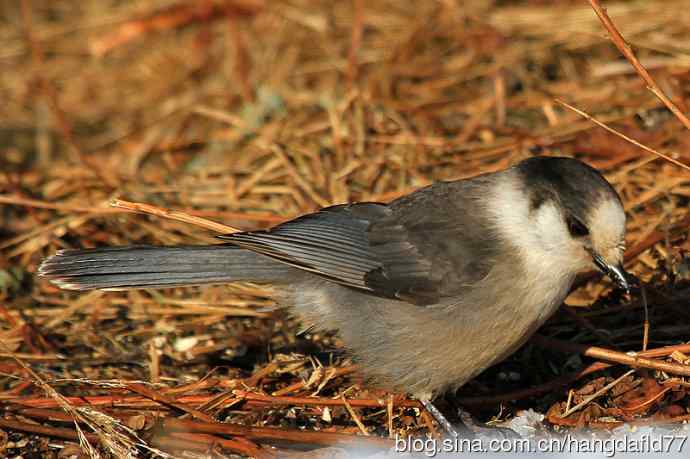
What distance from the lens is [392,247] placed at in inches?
154

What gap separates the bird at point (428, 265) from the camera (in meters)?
3.53

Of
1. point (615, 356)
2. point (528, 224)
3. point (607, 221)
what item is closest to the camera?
point (607, 221)

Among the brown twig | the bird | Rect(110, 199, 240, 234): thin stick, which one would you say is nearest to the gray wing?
the bird

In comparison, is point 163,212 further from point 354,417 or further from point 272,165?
point 272,165

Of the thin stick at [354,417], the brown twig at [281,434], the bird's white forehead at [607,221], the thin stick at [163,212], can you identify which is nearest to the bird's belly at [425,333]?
the thin stick at [354,417]

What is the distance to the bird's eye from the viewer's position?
3445mm

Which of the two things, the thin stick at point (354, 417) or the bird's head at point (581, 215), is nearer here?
the bird's head at point (581, 215)

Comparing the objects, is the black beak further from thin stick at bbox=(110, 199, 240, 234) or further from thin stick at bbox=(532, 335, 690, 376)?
thin stick at bbox=(110, 199, 240, 234)

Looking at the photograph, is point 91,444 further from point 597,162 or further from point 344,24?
point 344,24

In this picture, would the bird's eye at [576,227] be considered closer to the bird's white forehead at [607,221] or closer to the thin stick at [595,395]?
the bird's white forehead at [607,221]

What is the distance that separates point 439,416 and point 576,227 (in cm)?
99

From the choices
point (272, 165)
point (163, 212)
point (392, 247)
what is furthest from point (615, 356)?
point (272, 165)

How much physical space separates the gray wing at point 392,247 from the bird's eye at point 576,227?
14.0 inches

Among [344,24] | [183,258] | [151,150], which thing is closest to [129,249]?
[183,258]
